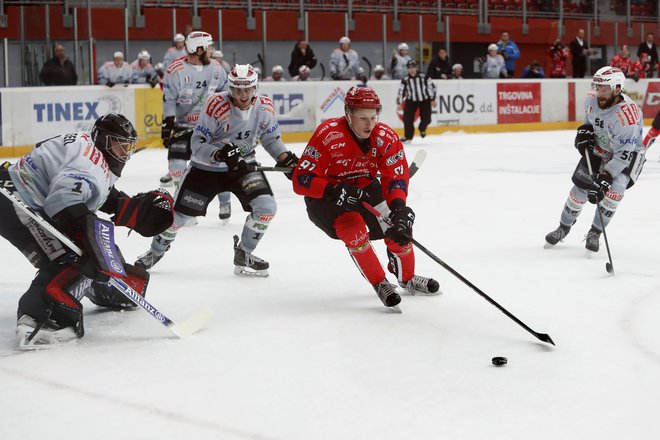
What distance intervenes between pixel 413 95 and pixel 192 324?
10845 mm

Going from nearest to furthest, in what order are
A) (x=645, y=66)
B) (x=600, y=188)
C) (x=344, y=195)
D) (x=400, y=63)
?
(x=344, y=195) < (x=600, y=188) < (x=400, y=63) < (x=645, y=66)

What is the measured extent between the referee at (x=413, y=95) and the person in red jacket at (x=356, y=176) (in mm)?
9950

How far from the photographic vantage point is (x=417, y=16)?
58.5 feet

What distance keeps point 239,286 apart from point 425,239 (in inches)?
71.3

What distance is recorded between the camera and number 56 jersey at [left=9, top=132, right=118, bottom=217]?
3.60 metres

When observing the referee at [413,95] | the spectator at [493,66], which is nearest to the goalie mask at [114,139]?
the referee at [413,95]

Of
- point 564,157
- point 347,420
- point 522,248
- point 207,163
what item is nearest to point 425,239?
point 522,248

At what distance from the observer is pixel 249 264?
524 cm

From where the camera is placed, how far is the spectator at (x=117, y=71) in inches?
540

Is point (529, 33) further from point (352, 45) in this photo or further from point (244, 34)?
point (244, 34)

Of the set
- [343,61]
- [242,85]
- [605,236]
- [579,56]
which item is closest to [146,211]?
[242,85]

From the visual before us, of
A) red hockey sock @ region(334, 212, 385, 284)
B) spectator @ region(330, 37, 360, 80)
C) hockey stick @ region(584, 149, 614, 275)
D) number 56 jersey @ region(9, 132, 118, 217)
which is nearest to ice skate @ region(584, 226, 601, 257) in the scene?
hockey stick @ region(584, 149, 614, 275)

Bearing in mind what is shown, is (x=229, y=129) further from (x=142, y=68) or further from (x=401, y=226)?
(x=142, y=68)

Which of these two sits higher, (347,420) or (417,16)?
(417,16)
